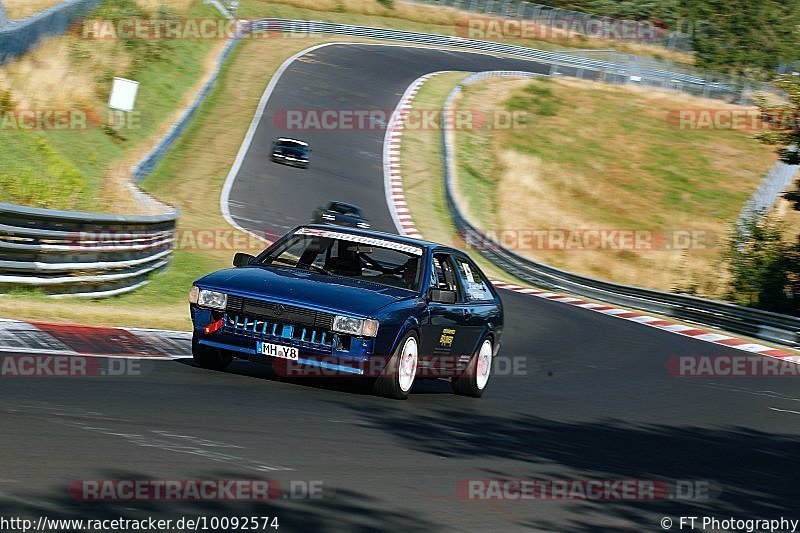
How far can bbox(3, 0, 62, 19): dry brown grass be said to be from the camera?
31250mm

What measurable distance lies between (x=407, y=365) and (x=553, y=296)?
Answer: 18883 millimetres

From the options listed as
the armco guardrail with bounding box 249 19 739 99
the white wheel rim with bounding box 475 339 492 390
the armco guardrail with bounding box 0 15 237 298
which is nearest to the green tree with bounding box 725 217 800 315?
the armco guardrail with bounding box 0 15 237 298

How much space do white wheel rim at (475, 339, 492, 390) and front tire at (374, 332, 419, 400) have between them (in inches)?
57.4

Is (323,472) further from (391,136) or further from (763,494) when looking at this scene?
(391,136)

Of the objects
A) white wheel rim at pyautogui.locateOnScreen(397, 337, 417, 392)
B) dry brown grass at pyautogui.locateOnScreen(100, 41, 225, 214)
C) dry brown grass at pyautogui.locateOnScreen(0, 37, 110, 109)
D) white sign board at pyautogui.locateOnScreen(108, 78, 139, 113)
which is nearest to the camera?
white wheel rim at pyautogui.locateOnScreen(397, 337, 417, 392)

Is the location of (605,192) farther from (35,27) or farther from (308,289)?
(308,289)

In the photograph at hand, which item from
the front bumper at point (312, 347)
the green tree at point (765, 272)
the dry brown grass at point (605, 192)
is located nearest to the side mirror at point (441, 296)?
the front bumper at point (312, 347)

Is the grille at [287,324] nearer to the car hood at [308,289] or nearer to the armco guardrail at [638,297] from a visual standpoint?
the car hood at [308,289]

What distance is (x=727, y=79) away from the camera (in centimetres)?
6072

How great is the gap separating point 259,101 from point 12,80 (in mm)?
19572

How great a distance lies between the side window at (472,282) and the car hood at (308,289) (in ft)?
4.25

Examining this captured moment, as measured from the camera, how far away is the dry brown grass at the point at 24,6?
3125 cm

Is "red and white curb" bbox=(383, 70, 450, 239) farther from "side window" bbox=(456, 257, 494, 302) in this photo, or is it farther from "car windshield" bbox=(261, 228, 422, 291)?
"car windshield" bbox=(261, 228, 422, 291)

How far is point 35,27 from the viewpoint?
28438 mm
